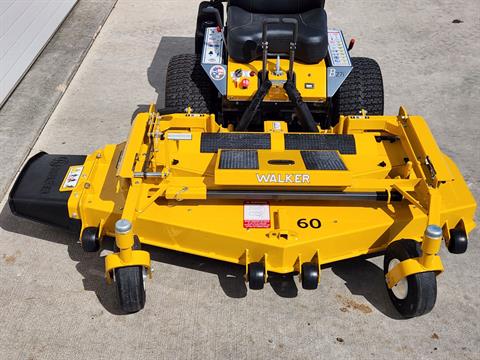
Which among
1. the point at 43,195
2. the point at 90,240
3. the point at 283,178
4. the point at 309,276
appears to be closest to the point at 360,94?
the point at 283,178

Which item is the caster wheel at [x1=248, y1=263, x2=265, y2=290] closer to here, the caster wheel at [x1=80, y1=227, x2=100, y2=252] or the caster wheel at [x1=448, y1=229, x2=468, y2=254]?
the caster wheel at [x1=80, y1=227, x2=100, y2=252]

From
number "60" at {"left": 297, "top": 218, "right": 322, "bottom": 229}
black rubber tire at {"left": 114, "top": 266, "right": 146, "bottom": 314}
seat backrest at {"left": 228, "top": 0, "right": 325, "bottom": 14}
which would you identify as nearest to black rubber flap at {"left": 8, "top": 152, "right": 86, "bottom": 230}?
black rubber tire at {"left": 114, "top": 266, "right": 146, "bottom": 314}

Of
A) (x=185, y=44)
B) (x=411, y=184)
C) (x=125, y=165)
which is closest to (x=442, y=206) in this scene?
(x=411, y=184)

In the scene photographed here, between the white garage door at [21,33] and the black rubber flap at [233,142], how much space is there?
2.80m

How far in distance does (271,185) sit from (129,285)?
102 centimetres

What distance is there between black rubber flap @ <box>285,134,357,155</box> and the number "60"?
0.65 meters

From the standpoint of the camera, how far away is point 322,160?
11.8ft

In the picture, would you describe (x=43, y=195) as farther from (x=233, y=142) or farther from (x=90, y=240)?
(x=233, y=142)

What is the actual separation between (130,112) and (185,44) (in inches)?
74.3

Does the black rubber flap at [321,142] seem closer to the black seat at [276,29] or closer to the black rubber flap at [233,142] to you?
the black rubber flap at [233,142]

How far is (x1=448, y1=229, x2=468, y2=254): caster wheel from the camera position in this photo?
10.7ft

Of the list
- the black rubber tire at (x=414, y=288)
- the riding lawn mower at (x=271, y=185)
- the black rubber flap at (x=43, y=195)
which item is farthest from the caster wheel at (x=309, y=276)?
the black rubber flap at (x=43, y=195)

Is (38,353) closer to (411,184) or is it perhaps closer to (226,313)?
(226,313)

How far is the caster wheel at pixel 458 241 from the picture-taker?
328 cm
